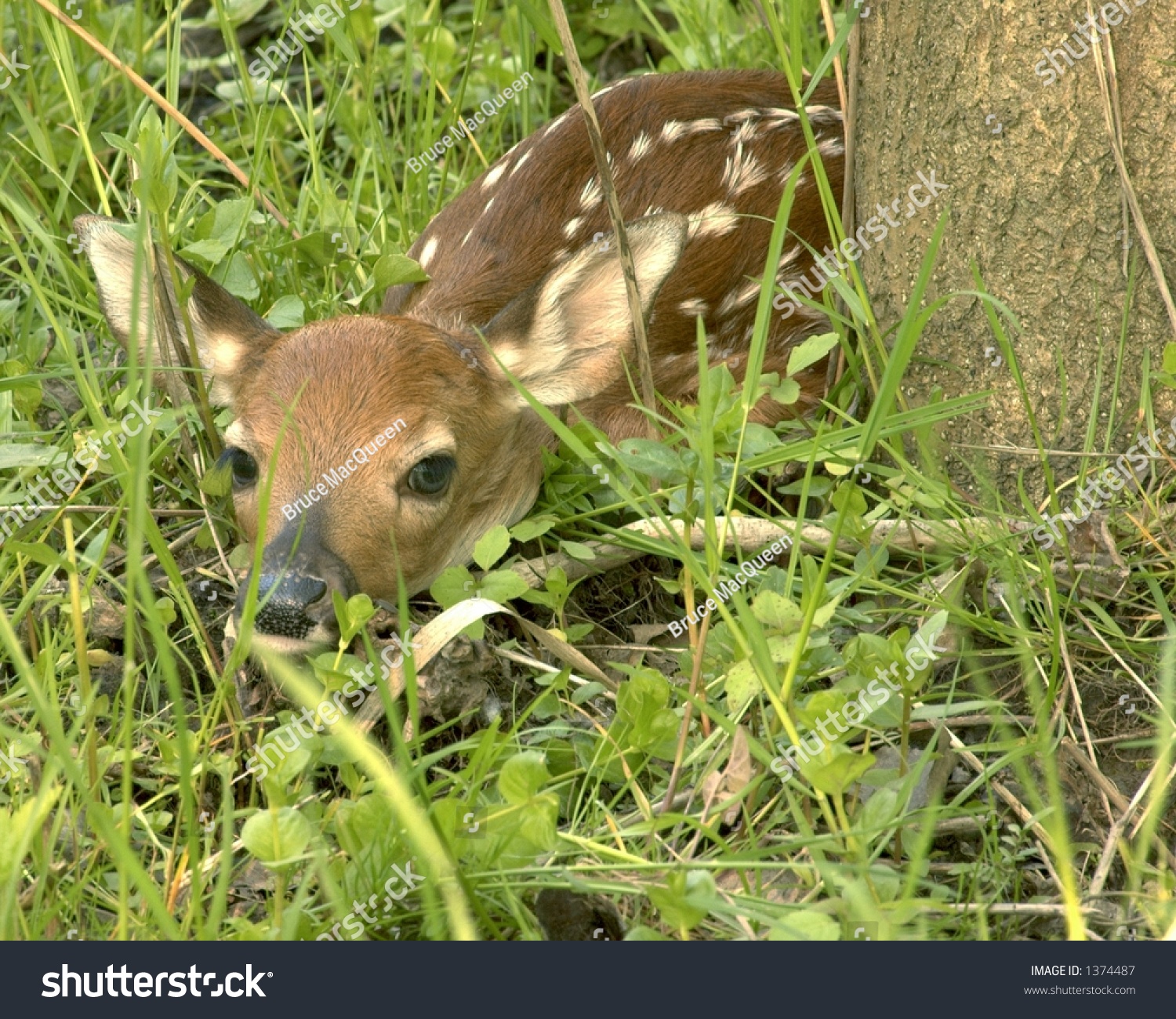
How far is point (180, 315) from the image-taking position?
3.22 metres

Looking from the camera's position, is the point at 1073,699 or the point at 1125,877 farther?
the point at 1073,699

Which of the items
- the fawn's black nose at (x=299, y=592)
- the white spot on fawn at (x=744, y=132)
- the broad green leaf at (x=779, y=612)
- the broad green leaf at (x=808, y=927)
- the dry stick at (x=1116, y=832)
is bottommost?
the dry stick at (x=1116, y=832)

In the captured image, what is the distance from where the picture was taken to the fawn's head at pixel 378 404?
2893 mm

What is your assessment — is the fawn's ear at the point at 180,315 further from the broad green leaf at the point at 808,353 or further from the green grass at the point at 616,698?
the broad green leaf at the point at 808,353

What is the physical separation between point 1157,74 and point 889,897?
68.1 inches

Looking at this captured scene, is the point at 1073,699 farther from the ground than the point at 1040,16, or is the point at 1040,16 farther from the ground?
the point at 1040,16

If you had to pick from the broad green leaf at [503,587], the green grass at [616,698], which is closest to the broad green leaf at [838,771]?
the green grass at [616,698]

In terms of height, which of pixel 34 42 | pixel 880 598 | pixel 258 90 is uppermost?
pixel 34 42

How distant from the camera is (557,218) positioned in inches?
147

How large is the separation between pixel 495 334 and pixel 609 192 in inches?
19.3

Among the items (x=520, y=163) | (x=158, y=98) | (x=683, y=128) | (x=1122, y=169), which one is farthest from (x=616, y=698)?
(x=158, y=98)

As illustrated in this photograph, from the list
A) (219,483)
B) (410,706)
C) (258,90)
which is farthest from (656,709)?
(258,90)

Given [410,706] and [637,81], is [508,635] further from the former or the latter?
[637,81]

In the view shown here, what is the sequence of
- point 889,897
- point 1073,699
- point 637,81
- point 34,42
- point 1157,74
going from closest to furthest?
1. point 889,897
2. point 1073,699
3. point 1157,74
4. point 637,81
5. point 34,42
